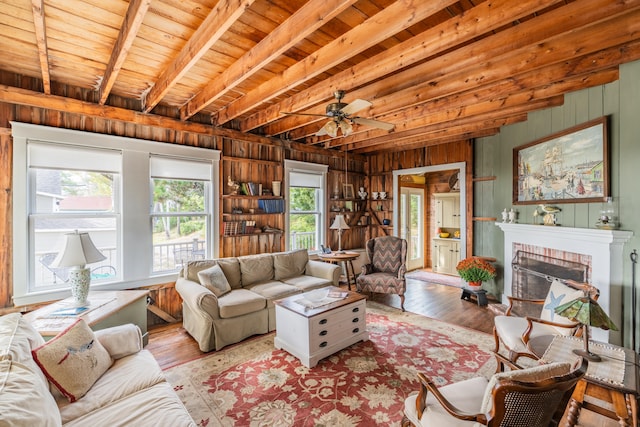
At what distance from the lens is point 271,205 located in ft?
16.3

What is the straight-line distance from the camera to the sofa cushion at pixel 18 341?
140cm

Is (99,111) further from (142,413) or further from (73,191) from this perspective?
(142,413)

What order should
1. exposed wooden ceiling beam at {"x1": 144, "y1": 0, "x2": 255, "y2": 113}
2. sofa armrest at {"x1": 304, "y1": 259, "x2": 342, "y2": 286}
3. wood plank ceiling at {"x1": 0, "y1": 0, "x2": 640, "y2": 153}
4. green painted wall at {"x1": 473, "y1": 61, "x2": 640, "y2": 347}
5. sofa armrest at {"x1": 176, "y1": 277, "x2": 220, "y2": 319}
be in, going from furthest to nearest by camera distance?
sofa armrest at {"x1": 304, "y1": 259, "x2": 342, "y2": 286}
sofa armrest at {"x1": 176, "y1": 277, "x2": 220, "y2": 319}
green painted wall at {"x1": 473, "y1": 61, "x2": 640, "y2": 347}
wood plank ceiling at {"x1": 0, "y1": 0, "x2": 640, "y2": 153}
exposed wooden ceiling beam at {"x1": 144, "y1": 0, "x2": 255, "y2": 113}

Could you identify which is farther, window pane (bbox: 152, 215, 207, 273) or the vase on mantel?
the vase on mantel

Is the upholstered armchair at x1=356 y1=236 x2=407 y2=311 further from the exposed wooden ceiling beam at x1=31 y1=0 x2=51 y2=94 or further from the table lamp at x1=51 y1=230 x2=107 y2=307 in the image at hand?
the exposed wooden ceiling beam at x1=31 y1=0 x2=51 y2=94

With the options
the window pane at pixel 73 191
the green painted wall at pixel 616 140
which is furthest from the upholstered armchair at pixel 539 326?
the window pane at pixel 73 191

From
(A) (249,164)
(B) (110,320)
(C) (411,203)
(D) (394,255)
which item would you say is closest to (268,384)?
(B) (110,320)

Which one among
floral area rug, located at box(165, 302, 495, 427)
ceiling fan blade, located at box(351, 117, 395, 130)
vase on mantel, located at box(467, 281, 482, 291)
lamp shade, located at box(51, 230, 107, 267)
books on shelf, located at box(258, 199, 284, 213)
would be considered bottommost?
floral area rug, located at box(165, 302, 495, 427)

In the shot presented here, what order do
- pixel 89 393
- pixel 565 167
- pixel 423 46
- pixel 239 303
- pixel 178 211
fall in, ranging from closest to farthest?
pixel 89 393 → pixel 423 46 → pixel 239 303 → pixel 565 167 → pixel 178 211

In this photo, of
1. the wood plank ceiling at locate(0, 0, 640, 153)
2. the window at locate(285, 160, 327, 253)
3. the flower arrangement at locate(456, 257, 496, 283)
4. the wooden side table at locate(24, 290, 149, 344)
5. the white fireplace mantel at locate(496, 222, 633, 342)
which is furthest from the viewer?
the window at locate(285, 160, 327, 253)

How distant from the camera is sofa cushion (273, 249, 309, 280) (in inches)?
172

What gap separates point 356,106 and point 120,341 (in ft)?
8.88

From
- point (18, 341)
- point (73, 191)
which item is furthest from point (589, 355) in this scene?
point (73, 191)

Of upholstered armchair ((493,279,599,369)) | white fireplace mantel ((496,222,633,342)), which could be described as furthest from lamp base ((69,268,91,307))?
white fireplace mantel ((496,222,633,342))
